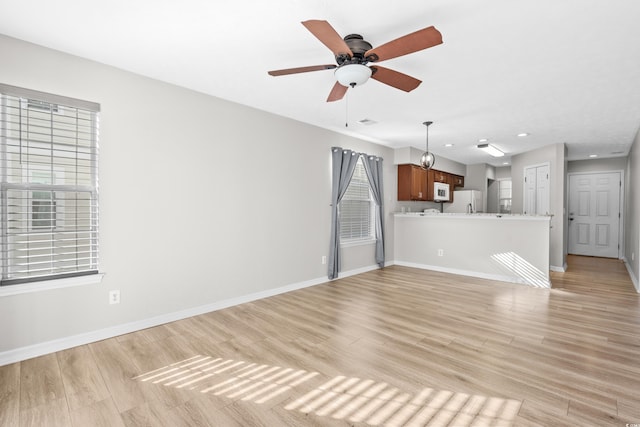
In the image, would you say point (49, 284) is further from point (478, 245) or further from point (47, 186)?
point (478, 245)

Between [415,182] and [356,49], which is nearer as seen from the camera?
[356,49]

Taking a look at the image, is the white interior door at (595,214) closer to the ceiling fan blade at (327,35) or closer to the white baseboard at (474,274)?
the white baseboard at (474,274)

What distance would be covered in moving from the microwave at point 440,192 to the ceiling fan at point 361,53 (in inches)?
208

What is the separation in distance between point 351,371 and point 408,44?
2.33m

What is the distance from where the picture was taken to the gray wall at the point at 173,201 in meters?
2.73

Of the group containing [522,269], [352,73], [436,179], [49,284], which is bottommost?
[522,269]

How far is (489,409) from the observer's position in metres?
1.93

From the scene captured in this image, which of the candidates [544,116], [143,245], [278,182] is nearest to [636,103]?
[544,116]

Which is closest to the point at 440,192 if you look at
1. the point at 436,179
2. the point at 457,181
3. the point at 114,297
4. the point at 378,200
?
the point at 436,179

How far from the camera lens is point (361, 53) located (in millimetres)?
2254

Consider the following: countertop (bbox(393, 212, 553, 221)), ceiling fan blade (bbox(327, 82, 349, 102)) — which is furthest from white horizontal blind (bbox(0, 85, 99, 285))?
countertop (bbox(393, 212, 553, 221))

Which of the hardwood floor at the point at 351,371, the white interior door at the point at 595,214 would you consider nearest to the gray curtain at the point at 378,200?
the hardwood floor at the point at 351,371

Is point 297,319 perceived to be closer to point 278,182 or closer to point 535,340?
point 278,182

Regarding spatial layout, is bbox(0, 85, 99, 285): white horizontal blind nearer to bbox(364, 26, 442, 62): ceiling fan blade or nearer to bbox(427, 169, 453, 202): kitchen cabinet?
bbox(364, 26, 442, 62): ceiling fan blade
